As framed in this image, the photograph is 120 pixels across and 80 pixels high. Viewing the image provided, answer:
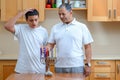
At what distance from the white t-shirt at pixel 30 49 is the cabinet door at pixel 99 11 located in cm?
144

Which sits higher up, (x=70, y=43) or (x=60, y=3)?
(x=60, y=3)

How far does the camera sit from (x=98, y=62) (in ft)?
14.1

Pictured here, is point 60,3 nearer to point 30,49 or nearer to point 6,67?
point 6,67

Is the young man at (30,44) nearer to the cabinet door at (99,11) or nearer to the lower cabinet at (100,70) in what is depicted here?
the lower cabinet at (100,70)

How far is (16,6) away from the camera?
14.6 feet

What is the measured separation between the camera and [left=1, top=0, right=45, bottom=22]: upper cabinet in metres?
4.41

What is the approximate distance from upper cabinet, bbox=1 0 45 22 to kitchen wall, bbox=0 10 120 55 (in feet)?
1.25

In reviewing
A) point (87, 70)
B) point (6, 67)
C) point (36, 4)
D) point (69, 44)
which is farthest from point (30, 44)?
point (36, 4)

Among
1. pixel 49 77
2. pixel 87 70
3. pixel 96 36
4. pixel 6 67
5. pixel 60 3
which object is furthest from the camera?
pixel 96 36

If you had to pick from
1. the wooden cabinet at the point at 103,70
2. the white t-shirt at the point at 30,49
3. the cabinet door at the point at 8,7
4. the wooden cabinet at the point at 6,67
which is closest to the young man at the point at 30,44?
the white t-shirt at the point at 30,49

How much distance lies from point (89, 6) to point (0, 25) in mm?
1597

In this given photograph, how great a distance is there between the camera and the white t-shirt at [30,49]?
3.13 metres

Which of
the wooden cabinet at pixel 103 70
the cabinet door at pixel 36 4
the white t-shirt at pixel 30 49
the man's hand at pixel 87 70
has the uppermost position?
the cabinet door at pixel 36 4

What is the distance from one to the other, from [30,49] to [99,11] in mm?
1712
